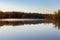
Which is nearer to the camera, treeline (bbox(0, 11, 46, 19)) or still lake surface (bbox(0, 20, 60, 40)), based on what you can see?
still lake surface (bbox(0, 20, 60, 40))

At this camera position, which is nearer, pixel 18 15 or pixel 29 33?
pixel 29 33

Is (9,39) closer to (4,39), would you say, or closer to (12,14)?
(4,39)

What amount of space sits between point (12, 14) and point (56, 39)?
1969 inches

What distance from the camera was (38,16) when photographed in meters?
62.3

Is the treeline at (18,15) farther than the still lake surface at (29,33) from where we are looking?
Yes

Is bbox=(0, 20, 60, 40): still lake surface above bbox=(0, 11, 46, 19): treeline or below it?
above

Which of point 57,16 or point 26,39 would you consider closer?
point 26,39

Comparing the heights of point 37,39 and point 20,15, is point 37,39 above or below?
above

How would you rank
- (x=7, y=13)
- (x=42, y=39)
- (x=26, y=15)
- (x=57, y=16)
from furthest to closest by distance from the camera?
(x=26, y=15)
(x=7, y=13)
(x=57, y=16)
(x=42, y=39)

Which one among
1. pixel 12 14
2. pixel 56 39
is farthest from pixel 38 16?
pixel 56 39

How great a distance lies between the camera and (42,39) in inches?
297

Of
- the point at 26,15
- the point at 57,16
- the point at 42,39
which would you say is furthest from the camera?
the point at 26,15

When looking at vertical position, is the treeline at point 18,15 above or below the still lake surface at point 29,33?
below

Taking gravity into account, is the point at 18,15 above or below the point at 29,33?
below
